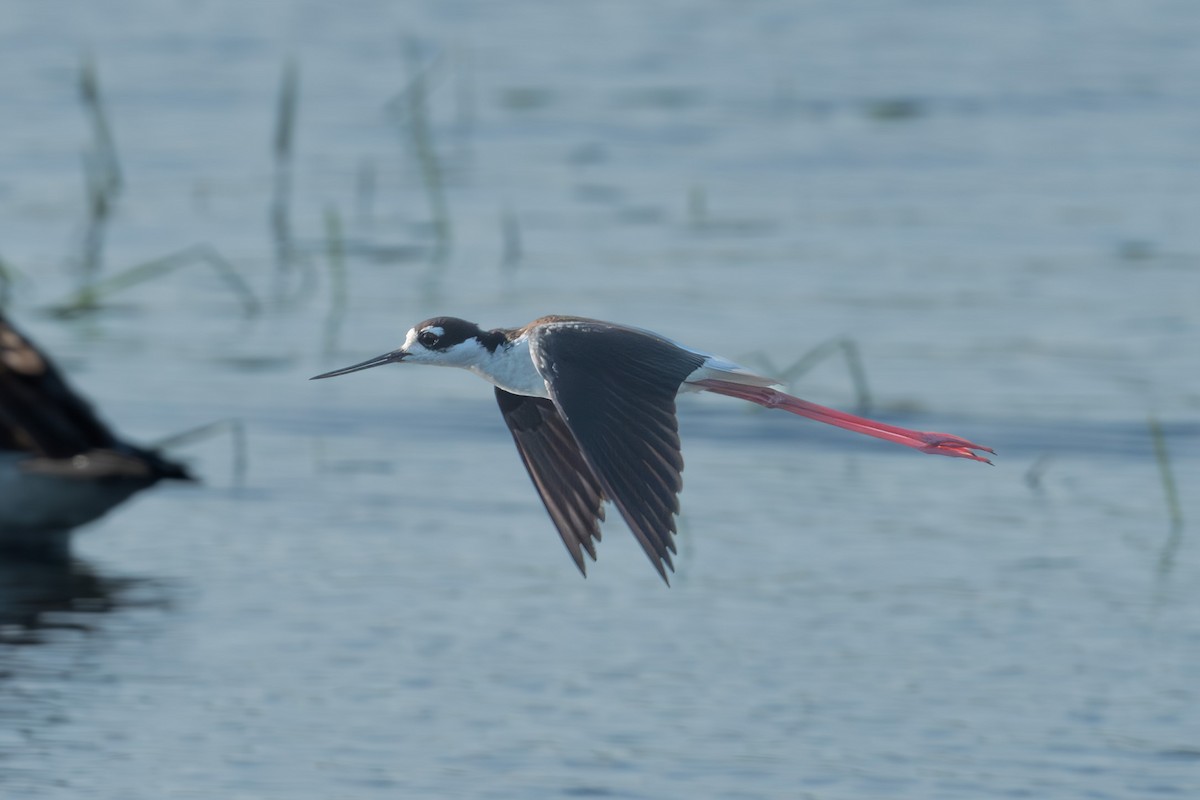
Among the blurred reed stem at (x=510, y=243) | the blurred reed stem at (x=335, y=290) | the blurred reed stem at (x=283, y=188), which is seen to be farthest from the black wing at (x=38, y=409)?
the blurred reed stem at (x=510, y=243)

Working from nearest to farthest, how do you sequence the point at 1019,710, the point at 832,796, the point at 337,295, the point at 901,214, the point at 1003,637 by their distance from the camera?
1. the point at 832,796
2. the point at 1019,710
3. the point at 1003,637
4. the point at 337,295
5. the point at 901,214

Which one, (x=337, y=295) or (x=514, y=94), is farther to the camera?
(x=514, y=94)

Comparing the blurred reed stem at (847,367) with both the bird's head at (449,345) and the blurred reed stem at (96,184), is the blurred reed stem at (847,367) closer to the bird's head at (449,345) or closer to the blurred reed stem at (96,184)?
the blurred reed stem at (96,184)

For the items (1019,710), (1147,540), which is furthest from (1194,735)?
(1147,540)

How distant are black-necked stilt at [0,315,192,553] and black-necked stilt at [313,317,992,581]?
116 inches

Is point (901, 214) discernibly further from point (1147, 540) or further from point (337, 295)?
point (1147, 540)

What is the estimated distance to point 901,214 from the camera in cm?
1487

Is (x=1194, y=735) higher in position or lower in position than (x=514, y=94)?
lower

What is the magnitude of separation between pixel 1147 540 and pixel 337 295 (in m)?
5.09

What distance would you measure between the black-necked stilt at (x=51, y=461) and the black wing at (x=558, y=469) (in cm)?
288

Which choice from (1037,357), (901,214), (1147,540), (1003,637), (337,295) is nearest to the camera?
(1003,637)

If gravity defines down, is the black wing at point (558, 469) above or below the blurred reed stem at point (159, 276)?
above

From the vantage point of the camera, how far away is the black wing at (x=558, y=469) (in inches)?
251

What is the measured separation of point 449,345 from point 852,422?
1439mm
